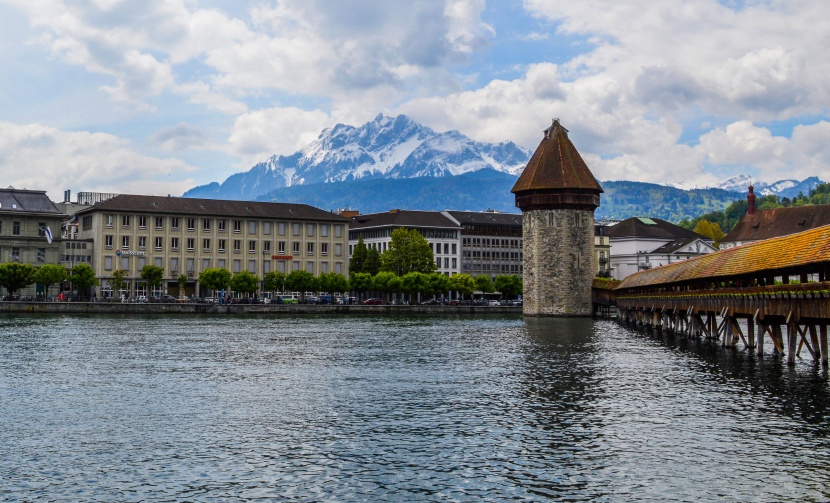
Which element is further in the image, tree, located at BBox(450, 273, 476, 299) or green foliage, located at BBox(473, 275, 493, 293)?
green foliage, located at BBox(473, 275, 493, 293)

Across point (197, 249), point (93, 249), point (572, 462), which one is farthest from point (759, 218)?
point (572, 462)

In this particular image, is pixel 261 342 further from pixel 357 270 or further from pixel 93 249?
pixel 357 270

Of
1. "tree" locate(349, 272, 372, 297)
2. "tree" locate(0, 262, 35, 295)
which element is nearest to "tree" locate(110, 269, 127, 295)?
"tree" locate(0, 262, 35, 295)

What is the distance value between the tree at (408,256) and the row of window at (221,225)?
7.64 m

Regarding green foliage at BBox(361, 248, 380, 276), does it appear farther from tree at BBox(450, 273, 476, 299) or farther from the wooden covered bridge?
the wooden covered bridge

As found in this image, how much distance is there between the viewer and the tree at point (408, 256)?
136 meters

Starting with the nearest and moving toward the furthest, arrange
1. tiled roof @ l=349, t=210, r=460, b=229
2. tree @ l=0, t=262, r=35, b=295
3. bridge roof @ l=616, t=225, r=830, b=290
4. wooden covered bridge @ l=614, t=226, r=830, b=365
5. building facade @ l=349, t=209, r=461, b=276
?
bridge roof @ l=616, t=225, r=830, b=290
wooden covered bridge @ l=614, t=226, r=830, b=365
tree @ l=0, t=262, r=35, b=295
tiled roof @ l=349, t=210, r=460, b=229
building facade @ l=349, t=209, r=461, b=276

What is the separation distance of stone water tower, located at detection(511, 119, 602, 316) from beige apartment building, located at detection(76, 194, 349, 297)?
122 feet

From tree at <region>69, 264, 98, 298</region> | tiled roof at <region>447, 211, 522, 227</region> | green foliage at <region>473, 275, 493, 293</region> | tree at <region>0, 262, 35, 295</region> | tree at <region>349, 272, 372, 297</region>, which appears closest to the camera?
tree at <region>0, 262, 35, 295</region>

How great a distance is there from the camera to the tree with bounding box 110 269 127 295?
11400 cm

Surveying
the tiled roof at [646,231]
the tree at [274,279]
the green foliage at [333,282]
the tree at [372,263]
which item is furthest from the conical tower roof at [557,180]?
the tiled roof at [646,231]

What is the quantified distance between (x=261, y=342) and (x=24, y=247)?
62.7 m

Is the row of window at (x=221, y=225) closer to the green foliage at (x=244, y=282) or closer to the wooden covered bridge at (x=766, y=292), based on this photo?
the green foliage at (x=244, y=282)

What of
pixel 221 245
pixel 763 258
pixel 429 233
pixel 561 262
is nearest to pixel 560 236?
pixel 561 262
